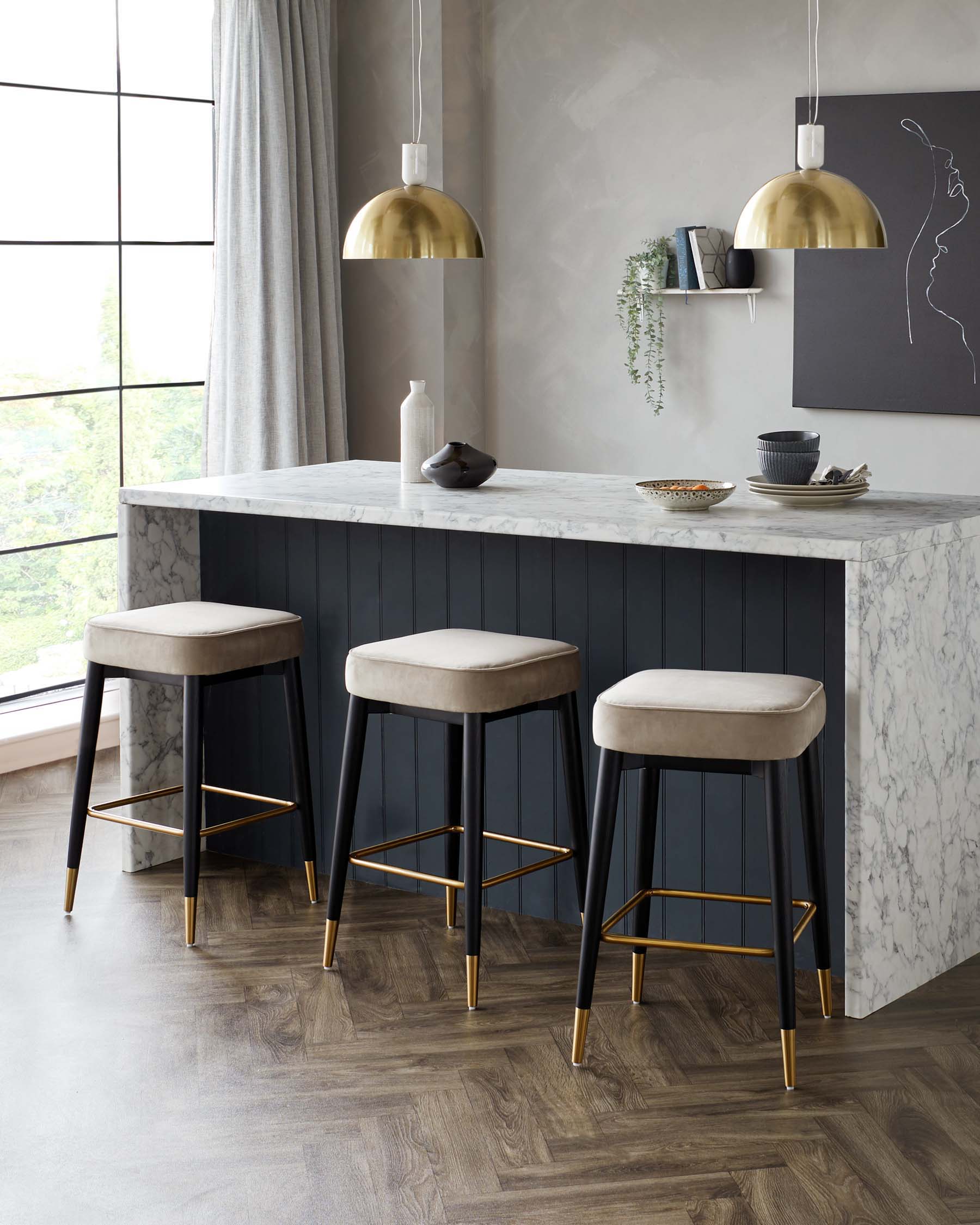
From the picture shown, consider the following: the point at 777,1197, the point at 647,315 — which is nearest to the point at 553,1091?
the point at 777,1197

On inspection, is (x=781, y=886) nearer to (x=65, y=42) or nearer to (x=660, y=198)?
(x=660, y=198)

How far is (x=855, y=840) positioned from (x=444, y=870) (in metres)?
1.20

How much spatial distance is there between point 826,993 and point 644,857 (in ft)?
1.52

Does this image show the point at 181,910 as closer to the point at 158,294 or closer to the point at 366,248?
the point at 366,248

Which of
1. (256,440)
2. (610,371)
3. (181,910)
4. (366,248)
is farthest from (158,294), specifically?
(181,910)

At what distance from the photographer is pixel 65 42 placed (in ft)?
17.9

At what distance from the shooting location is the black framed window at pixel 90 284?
548 centimetres

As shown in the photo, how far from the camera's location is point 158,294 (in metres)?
5.83

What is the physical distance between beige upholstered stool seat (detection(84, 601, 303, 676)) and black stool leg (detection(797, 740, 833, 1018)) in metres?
1.32

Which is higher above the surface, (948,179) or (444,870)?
(948,179)

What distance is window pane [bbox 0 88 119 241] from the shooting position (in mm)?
5445

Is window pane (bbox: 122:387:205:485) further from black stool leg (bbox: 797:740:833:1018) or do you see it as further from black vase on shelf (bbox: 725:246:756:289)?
black stool leg (bbox: 797:740:833:1018)

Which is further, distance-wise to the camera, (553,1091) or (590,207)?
(590,207)

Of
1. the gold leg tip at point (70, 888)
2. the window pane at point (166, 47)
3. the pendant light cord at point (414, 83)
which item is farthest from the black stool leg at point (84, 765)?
the pendant light cord at point (414, 83)
